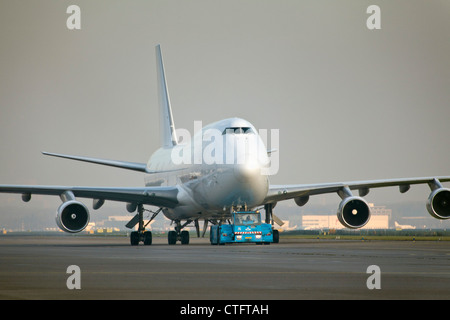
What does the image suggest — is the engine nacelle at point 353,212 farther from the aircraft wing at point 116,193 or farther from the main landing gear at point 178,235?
the aircraft wing at point 116,193

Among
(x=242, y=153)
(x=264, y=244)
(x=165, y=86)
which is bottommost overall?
(x=264, y=244)

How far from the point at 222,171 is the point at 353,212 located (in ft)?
25.2

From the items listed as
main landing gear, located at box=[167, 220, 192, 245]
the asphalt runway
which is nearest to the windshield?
main landing gear, located at box=[167, 220, 192, 245]

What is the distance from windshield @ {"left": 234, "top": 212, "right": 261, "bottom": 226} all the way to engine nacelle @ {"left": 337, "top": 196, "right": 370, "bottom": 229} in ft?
17.2

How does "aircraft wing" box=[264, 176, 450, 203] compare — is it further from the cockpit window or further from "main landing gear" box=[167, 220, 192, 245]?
"main landing gear" box=[167, 220, 192, 245]

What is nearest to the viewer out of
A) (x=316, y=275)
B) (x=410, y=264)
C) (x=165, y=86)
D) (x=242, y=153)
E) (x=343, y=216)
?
(x=316, y=275)

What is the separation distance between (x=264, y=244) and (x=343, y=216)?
186 inches

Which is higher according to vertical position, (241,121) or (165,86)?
(165,86)

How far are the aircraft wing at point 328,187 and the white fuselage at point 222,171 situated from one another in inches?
110

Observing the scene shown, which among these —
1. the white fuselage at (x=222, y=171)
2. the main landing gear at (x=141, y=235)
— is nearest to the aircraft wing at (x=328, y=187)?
the white fuselage at (x=222, y=171)
